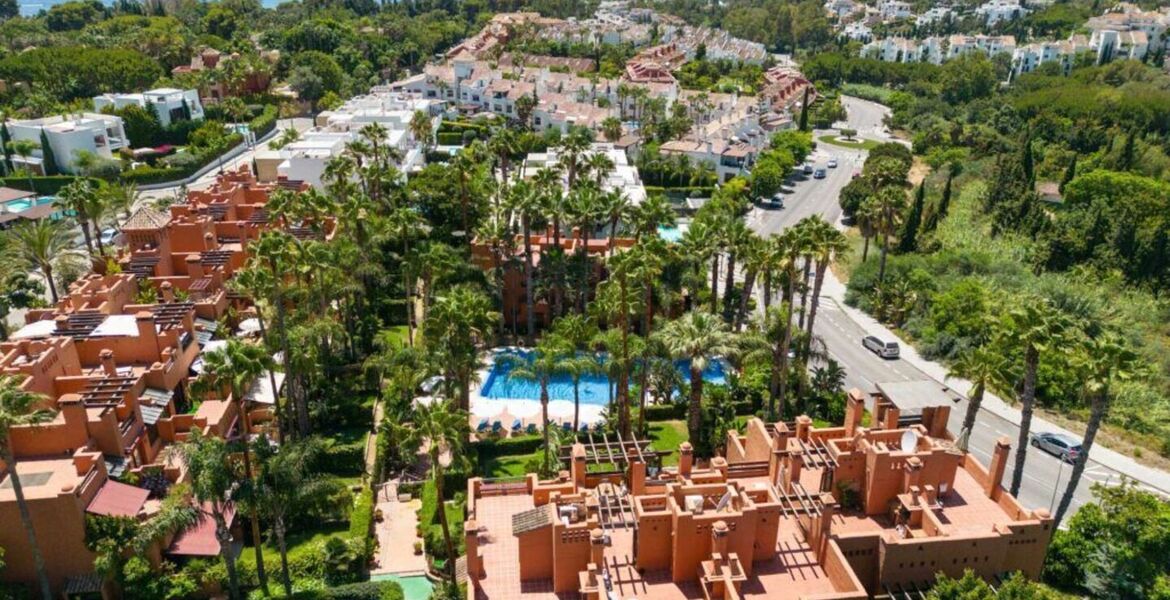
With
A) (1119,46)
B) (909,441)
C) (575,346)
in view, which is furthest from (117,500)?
(1119,46)

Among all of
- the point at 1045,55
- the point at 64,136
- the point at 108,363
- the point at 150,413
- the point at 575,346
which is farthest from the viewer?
the point at 1045,55

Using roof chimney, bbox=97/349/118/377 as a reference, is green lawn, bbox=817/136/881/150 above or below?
below

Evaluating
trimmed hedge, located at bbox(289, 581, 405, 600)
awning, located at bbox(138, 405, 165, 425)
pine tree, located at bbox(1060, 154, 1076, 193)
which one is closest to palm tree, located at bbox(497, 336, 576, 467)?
trimmed hedge, located at bbox(289, 581, 405, 600)

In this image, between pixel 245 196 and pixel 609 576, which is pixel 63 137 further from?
pixel 609 576

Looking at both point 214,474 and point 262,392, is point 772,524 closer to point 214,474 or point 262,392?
point 214,474

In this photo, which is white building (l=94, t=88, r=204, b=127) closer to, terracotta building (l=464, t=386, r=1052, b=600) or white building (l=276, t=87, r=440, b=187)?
white building (l=276, t=87, r=440, b=187)

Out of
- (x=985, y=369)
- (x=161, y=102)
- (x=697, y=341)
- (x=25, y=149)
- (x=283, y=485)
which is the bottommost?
(x=283, y=485)

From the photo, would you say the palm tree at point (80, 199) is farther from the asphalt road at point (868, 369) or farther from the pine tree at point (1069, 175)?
the pine tree at point (1069, 175)
